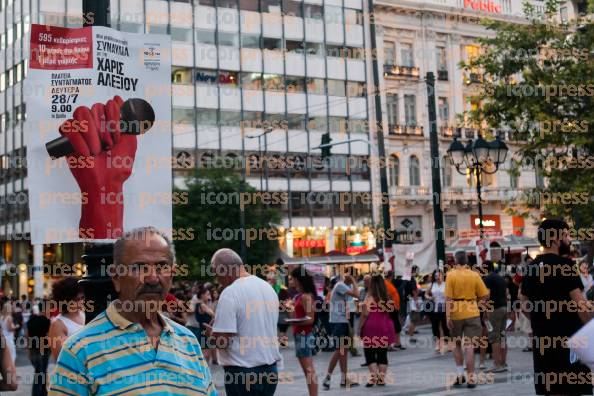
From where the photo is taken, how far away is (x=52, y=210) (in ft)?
18.1

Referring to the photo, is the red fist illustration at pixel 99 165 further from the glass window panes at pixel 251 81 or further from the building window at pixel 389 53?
the building window at pixel 389 53

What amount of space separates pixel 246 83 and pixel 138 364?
49.8 metres

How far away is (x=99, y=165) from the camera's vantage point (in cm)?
556

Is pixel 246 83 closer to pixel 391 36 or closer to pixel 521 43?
pixel 391 36

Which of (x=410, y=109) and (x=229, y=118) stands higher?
(x=410, y=109)

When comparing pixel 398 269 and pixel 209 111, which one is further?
pixel 209 111

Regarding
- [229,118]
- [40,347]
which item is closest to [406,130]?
[229,118]

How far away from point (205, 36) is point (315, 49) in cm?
724

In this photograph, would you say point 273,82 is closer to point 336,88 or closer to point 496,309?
point 336,88

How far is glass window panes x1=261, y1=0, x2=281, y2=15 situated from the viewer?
54.4 metres

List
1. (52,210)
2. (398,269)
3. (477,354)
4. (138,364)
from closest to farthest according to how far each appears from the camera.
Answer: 1. (138,364)
2. (52,210)
3. (477,354)
4. (398,269)

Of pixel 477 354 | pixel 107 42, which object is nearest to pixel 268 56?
pixel 477 354

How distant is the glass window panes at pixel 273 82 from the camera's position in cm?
5342

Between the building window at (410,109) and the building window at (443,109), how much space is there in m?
1.68
